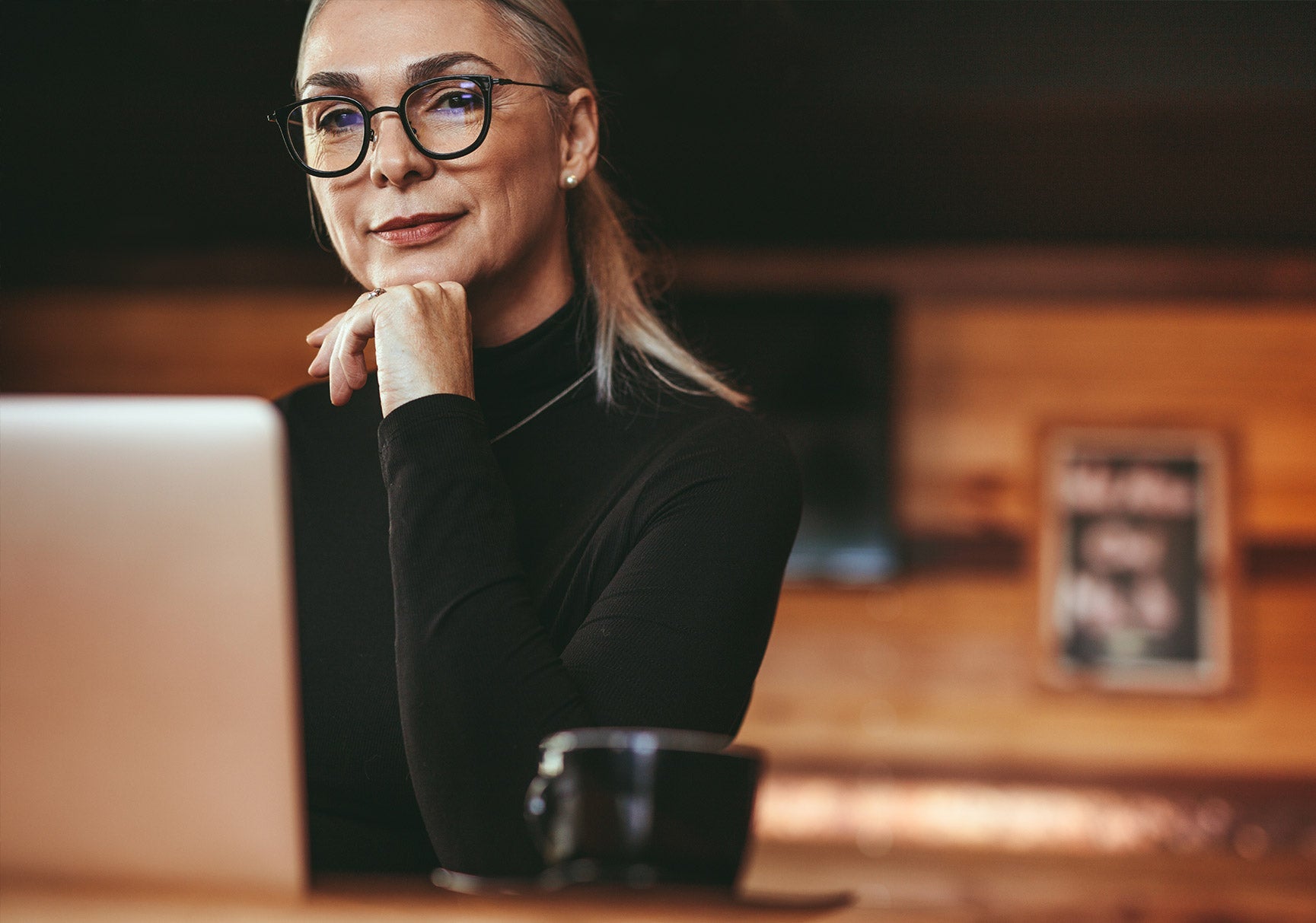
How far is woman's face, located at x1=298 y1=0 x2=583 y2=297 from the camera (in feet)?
2.75

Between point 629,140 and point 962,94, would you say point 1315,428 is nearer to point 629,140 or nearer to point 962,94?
point 962,94

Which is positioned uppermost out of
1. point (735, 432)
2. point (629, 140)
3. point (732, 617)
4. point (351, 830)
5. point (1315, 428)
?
point (629, 140)

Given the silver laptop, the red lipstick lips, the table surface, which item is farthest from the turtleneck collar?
the table surface

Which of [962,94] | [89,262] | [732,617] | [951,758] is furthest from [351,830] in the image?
[89,262]

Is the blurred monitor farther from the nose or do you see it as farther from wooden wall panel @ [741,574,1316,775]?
the nose

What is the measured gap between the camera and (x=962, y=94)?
218cm

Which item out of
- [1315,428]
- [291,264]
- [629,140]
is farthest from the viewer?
[291,264]

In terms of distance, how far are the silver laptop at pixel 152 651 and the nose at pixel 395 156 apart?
0.36 m

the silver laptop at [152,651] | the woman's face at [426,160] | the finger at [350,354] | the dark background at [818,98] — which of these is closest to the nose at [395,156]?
the woman's face at [426,160]

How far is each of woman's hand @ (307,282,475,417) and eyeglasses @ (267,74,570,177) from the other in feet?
0.37

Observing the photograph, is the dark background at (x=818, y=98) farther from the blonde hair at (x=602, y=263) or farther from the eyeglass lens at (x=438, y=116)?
the eyeglass lens at (x=438, y=116)

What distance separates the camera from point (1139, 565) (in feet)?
10.1

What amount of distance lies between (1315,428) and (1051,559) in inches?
33.4

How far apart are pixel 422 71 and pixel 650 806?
2.01ft
